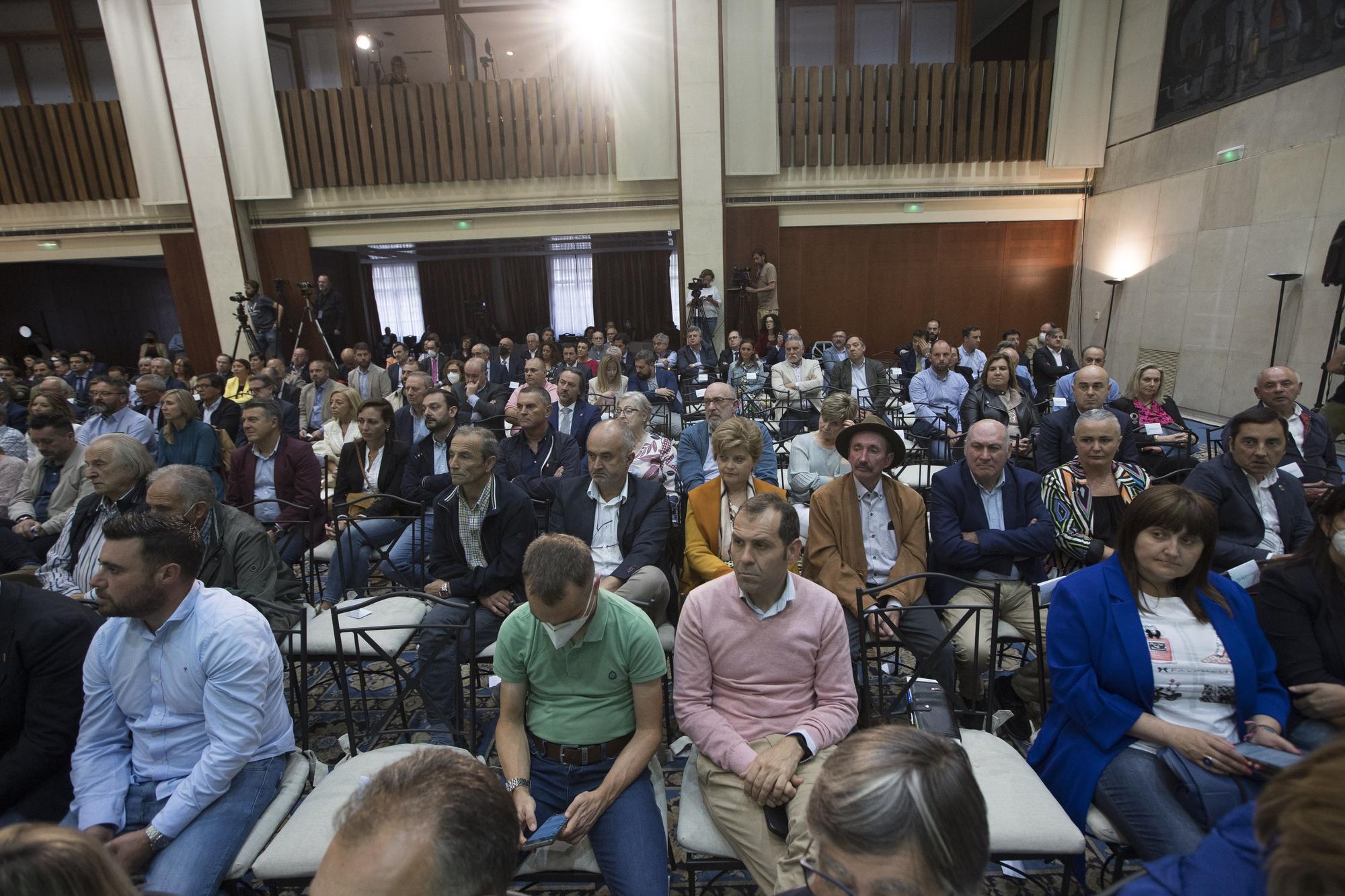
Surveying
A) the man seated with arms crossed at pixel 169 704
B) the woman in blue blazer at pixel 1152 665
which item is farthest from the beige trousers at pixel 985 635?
the man seated with arms crossed at pixel 169 704

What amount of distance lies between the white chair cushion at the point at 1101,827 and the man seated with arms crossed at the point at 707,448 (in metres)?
2.34

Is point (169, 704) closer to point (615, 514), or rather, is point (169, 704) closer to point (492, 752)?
point (492, 752)

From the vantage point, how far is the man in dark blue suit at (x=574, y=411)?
4.82 metres

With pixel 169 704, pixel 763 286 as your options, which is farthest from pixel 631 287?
pixel 169 704

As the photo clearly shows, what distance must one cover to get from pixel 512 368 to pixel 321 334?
3557 millimetres

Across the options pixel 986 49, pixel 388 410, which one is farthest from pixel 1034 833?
pixel 986 49

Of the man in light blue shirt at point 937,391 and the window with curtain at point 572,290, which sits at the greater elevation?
the window with curtain at point 572,290

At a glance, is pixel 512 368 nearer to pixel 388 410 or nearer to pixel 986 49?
pixel 388 410

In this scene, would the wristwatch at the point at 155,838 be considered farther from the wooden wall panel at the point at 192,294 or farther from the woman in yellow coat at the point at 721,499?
the wooden wall panel at the point at 192,294

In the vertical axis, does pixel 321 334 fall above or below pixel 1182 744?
above

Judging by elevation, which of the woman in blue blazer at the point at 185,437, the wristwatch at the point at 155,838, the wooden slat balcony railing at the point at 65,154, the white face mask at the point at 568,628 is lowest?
the wristwatch at the point at 155,838

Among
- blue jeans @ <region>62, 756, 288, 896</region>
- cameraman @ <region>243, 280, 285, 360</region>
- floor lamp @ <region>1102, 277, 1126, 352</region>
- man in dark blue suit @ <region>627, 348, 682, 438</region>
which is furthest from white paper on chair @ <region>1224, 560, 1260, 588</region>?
cameraman @ <region>243, 280, 285, 360</region>

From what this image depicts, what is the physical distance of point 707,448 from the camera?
161 inches

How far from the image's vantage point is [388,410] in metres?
4.14
